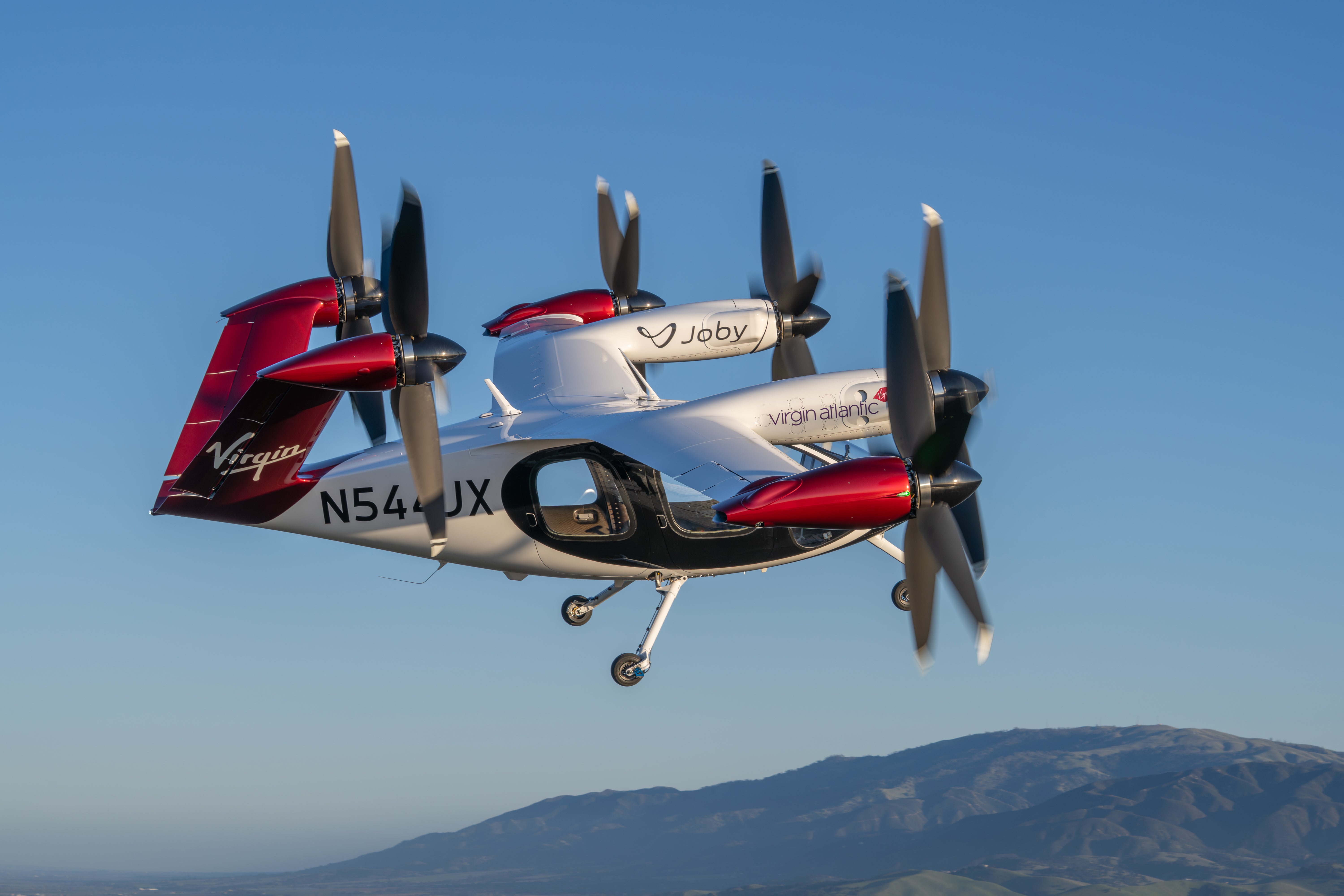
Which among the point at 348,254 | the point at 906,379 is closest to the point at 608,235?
the point at 348,254

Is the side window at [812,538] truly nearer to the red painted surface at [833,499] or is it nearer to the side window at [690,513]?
the side window at [690,513]

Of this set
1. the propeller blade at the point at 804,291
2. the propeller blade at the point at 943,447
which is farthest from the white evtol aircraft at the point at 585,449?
the propeller blade at the point at 804,291

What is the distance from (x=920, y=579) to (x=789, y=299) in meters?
15.7

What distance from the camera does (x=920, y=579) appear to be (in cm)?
2362

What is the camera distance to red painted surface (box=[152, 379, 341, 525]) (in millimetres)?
27531

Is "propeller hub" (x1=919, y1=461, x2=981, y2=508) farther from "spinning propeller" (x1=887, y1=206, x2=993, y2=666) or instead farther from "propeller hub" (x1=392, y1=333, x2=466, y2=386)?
"propeller hub" (x1=392, y1=333, x2=466, y2=386)

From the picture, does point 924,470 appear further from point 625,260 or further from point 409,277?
point 625,260

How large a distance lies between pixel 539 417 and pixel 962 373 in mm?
10488

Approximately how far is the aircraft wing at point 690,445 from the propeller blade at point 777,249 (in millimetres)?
8808

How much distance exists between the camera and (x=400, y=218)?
25547mm

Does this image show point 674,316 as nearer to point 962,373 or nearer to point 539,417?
point 539,417

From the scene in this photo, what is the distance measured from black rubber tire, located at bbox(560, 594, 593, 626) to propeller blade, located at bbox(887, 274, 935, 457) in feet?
37.8

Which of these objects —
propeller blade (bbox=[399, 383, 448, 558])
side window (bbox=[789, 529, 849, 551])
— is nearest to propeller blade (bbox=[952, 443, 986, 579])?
side window (bbox=[789, 529, 849, 551])

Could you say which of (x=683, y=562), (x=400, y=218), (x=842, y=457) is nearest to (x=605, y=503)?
(x=683, y=562)
